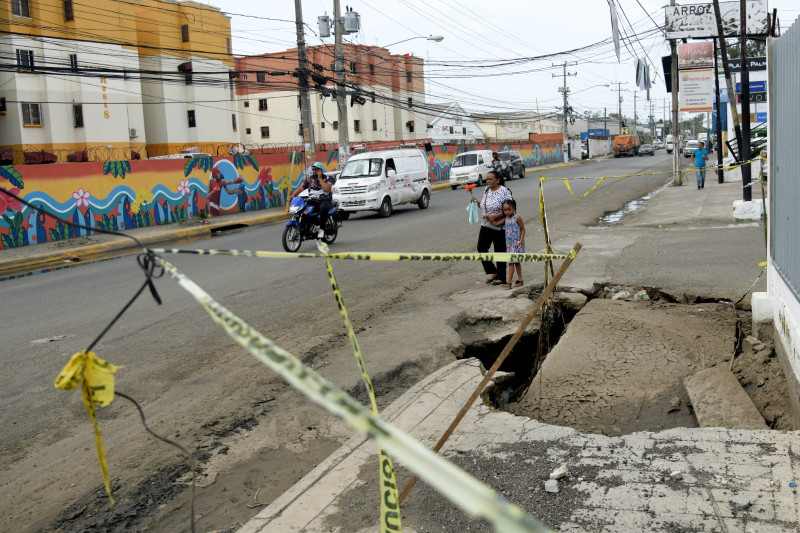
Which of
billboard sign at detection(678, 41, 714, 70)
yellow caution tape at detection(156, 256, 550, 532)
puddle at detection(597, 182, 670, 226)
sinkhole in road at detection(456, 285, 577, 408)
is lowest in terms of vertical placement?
sinkhole in road at detection(456, 285, 577, 408)

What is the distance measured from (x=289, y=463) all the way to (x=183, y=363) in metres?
2.34

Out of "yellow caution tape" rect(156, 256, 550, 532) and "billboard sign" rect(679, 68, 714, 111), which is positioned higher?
"billboard sign" rect(679, 68, 714, 111)

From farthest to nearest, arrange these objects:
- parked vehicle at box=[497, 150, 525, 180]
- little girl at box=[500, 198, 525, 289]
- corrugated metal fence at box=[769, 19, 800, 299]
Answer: parked vehicle at box=[497, 150, 525, 180]
little girl at box=[500, 198, 525, 289]
corrugated metal fence at box=[769, 19, 800, 299]

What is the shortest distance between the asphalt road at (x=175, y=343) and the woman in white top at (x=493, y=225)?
0.52 meters

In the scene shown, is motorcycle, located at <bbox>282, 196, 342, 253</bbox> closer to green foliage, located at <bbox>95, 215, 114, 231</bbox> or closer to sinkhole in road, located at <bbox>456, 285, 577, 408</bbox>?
sinkhole in road, located at <bbox>456, 285, 577, 408</bbox>

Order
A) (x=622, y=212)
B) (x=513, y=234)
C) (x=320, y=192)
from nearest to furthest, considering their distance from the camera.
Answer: (x=513, y=234) → (x=320, y=192) → (x=622, y=212)

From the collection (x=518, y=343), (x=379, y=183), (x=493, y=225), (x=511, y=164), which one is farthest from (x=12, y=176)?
(x=511, y=164)

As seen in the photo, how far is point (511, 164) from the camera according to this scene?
39969mm

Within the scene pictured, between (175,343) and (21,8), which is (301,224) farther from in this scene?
(21,8)

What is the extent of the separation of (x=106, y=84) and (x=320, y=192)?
31857 mm

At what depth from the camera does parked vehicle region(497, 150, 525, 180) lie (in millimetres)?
39253

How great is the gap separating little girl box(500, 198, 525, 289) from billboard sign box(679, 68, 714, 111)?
24290mm

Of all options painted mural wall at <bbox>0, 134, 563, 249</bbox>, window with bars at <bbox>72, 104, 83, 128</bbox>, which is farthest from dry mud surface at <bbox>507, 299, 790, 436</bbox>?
window with bars at <bbox>72, 104, 83, 128</bbox>

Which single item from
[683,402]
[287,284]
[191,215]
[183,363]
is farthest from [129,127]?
[683,402]
